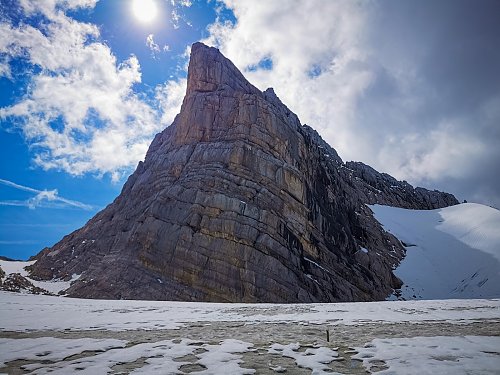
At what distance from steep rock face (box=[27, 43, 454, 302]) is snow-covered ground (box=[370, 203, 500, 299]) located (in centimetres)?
587

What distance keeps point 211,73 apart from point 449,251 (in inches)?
2512

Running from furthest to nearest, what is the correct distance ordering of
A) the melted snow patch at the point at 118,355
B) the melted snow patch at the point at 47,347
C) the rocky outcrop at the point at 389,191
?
the rocky outcrop at the point at 389,191 < the melted snow patch at the point at 47,347 < the melted snow patch at the point at 118,355

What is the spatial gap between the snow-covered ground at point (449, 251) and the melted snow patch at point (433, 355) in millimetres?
54872

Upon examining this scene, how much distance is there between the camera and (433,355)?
21.7ft

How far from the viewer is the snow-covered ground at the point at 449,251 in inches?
2174

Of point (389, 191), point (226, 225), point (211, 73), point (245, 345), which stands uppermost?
point (211, 73)

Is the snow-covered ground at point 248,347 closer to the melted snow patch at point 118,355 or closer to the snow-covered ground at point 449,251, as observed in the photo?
the melted snow patch at point 118,355

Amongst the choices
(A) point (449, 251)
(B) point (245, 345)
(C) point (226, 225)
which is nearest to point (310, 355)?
(B) point (245, 345)

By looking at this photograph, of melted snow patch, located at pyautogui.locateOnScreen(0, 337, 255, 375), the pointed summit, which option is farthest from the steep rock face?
melted snow patch, located at pyautogui.locateOnScreen(0, 337, 255, 375)

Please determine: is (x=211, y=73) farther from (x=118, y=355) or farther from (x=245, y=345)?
(x=118, y=355)

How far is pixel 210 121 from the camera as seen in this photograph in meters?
53.8

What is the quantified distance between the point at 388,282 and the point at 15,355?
61.0 m

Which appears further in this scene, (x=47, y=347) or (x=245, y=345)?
(x=245, y=345)

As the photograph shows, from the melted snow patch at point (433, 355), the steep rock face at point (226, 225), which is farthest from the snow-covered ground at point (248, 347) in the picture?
the steep rock face at point (226, 225)
